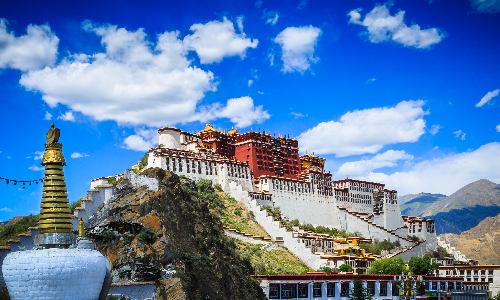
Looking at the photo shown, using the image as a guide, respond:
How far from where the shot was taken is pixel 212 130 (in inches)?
3720

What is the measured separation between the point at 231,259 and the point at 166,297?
495 inches

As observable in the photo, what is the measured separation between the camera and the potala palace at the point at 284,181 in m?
79.4

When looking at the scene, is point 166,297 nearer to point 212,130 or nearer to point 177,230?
point 177,230

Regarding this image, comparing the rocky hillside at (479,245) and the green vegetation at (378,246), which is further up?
the green vegetation at (378,246)

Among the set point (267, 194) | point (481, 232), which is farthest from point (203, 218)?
point (481, 232)

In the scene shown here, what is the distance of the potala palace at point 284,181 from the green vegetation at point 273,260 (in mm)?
14437

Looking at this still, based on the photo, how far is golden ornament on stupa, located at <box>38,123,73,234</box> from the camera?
20.0m

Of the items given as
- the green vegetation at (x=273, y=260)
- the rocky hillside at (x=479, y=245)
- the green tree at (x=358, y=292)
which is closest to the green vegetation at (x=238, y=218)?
the green vegetation at (x=273, y=260)

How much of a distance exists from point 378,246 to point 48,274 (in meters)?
73.0

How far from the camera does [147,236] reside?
33.6 m

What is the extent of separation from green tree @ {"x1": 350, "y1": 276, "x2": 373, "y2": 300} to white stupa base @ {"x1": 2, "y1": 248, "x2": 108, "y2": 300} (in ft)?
95.6

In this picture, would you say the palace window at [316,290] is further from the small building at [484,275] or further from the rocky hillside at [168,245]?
the small building at [484,275]

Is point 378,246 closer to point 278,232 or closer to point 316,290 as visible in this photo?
point 278,232

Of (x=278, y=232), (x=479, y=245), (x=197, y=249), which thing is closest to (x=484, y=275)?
(x=278, y=232)
